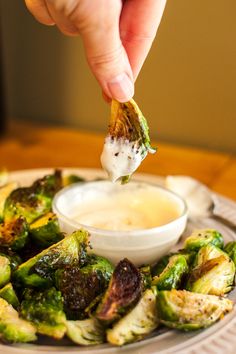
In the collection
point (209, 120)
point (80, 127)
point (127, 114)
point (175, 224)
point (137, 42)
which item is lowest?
point (80, 127)

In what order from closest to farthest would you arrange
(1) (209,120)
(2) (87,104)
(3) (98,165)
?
(3) (98,165)
(1) (209,120)
(2) (87,104)

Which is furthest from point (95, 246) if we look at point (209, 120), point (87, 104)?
point (87, 104)

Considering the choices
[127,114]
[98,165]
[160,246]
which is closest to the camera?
[127,114]

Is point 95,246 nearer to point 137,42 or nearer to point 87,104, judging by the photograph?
point 137,42

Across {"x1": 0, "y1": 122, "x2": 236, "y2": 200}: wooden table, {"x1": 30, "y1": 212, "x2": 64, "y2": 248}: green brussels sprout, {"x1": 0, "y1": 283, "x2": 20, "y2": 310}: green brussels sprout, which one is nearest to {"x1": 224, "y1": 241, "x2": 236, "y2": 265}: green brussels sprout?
{"x1": 30, "y1": 212, "x2": 64, "y2": 248}: green brussels sprout

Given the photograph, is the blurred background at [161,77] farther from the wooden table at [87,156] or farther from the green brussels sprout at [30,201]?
the green brussels sprout at [30,201]

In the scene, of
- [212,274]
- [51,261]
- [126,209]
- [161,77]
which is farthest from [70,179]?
[161,77]

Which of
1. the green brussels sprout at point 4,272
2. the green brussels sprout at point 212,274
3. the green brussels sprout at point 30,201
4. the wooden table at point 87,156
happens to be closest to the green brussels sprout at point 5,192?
the green brussels sprout at point 30,201
